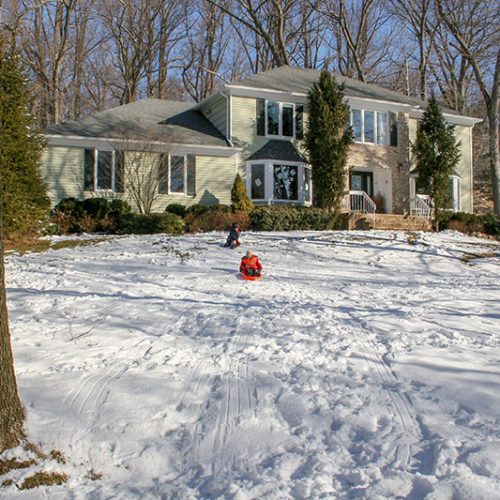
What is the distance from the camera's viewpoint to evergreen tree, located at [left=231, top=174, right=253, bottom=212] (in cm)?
1941

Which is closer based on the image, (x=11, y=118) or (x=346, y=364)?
(x=346, y=364)

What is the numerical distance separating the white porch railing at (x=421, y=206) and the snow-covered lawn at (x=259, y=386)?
40.6ft

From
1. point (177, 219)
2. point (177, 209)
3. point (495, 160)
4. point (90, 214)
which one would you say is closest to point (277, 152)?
point (177, 209)

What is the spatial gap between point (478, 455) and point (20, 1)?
21812mm

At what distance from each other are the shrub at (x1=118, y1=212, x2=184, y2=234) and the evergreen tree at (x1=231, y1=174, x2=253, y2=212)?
2896 mm

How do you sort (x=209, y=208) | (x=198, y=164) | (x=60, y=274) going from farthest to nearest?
(x=198, y=164) < (x=209, y=208) < (x=60, y=274)

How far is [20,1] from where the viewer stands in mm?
19078

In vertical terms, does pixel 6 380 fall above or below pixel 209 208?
below

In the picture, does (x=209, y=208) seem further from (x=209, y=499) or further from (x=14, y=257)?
(x=209, y=499)

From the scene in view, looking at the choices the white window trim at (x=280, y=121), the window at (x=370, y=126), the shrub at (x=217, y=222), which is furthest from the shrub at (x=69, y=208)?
the window at (x=370, y=126)

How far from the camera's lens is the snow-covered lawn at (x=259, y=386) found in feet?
11.3

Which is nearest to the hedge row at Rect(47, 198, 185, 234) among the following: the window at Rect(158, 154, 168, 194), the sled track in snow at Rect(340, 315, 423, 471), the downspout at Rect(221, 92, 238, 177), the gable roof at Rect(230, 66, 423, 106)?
the window at Rect(158, 154, 168, 194)

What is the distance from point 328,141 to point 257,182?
11.6 ft

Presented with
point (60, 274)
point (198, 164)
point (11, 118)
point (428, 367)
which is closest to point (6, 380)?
point (428, 367)
